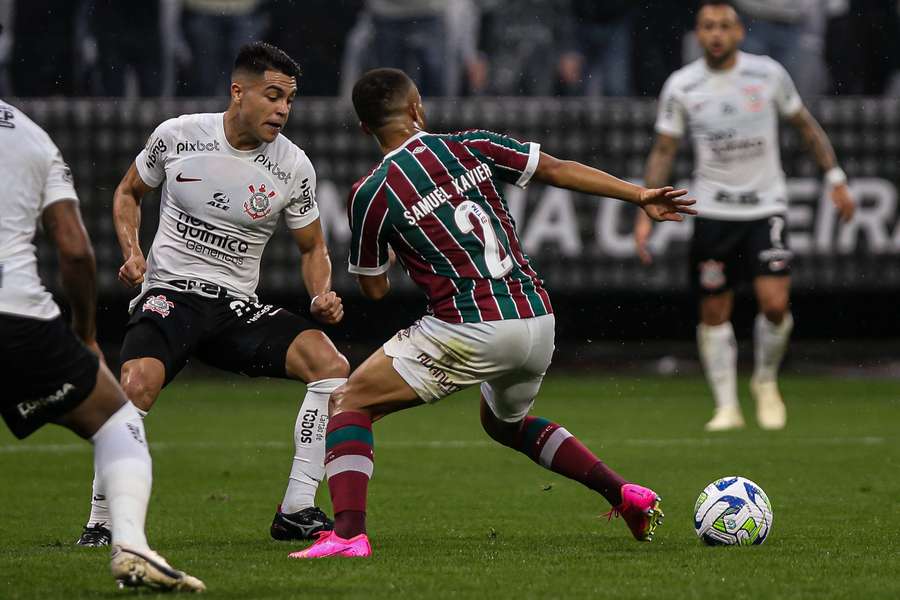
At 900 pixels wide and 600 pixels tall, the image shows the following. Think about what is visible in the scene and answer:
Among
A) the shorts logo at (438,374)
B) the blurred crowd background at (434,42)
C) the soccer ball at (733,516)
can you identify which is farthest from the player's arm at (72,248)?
the blurred crowd background at (434,42)

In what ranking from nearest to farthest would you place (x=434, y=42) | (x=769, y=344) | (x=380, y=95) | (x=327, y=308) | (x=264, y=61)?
(x=380, y=95) < (x=327, y=308) < (x=264, y=61) < (x=769, y=344) < (x=434, y=42)

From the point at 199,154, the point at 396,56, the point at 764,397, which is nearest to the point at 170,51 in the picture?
the point at 396,56

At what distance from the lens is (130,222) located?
694 cm

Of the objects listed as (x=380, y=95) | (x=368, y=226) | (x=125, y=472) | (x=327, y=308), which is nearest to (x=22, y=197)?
(x=125, y=472)

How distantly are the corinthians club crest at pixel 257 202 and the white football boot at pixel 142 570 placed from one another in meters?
2.47

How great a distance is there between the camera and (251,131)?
6.97 metres

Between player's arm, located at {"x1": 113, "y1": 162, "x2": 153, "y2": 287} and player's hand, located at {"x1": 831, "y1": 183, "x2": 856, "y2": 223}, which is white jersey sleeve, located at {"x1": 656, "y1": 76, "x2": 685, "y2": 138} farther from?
player's arm, located at {"x1": 113, "y1": 162, "x2": 153, "y2": 287}

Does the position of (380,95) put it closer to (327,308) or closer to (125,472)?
(327,308)

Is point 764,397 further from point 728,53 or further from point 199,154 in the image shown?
point 199,154

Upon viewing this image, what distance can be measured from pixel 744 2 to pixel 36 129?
1072cm

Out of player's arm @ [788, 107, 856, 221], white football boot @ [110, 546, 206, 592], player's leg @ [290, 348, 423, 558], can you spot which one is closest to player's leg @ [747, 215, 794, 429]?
player's arm @ [788, 107, 856, 221]

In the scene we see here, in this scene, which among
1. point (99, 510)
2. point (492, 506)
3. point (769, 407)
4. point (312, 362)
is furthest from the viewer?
point (769, 407)

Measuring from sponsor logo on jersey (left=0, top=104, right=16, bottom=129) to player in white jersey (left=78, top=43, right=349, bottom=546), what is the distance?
173 cm

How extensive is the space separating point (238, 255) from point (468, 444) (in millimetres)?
4016
